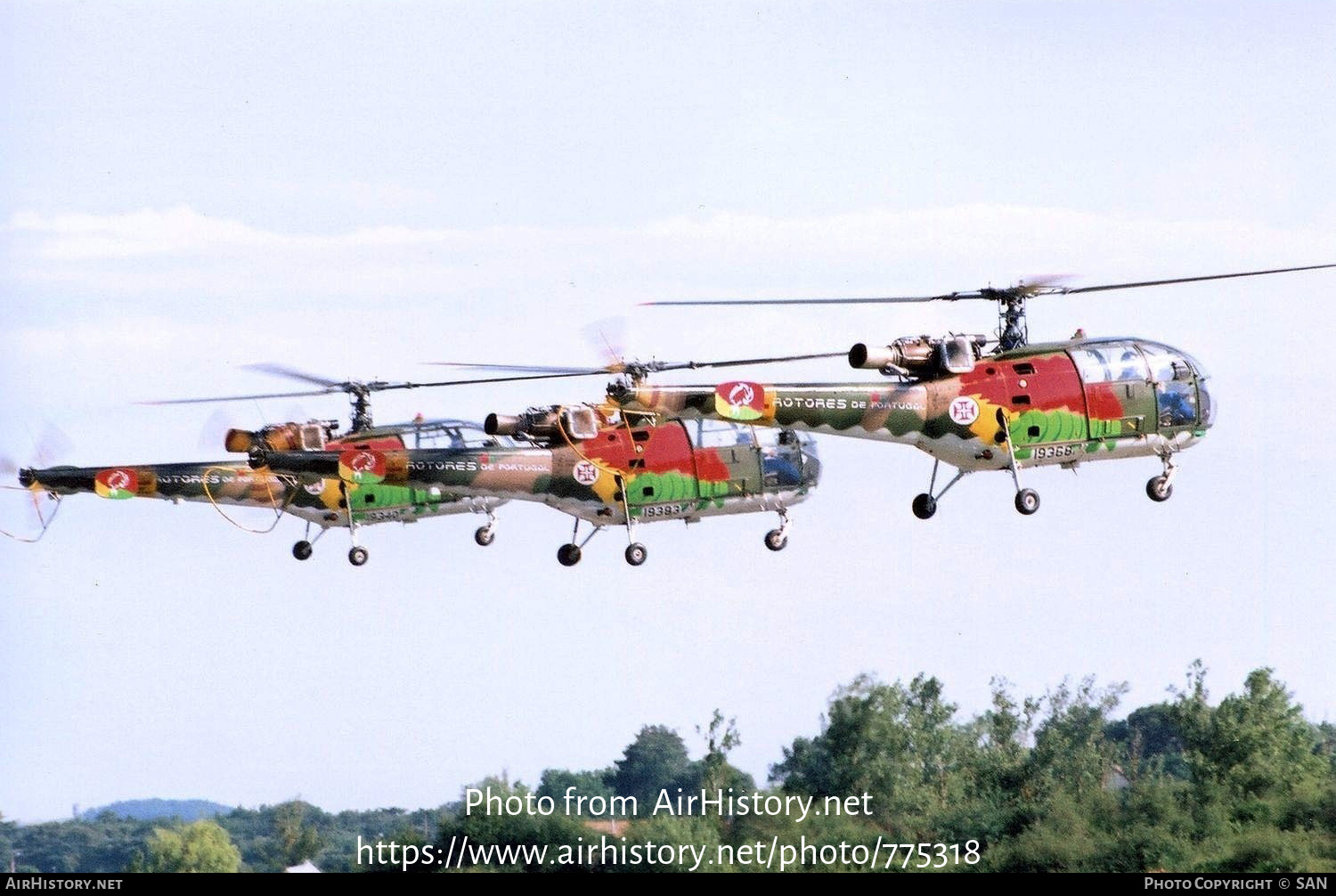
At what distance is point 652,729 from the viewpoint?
249 feet

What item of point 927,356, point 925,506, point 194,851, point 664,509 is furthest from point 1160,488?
point 194,851

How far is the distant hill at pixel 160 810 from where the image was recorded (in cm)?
7562

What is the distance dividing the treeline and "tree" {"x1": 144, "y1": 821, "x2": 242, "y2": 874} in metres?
0.08

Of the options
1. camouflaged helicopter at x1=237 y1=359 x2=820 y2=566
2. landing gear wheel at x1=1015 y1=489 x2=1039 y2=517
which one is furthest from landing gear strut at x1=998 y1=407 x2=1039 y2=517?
camouflaged helicopter at x1=237 y1=359 x2=820 y2=566

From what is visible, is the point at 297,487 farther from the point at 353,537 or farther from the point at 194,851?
the point at 194,851

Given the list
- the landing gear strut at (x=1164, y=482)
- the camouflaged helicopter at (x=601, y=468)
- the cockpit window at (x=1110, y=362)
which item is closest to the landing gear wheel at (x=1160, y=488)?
the landing gear strut at (x=1164, y=482)

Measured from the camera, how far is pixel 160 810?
4712 inches

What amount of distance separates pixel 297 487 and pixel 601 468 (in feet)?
31.1

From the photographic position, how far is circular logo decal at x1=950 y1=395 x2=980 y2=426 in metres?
46.4

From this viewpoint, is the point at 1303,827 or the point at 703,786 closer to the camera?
the point at 1303,827

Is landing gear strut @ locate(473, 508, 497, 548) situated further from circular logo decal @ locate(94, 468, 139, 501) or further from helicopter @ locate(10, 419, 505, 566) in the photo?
circular logo decal @ locate(94, 468, 139, 501)
